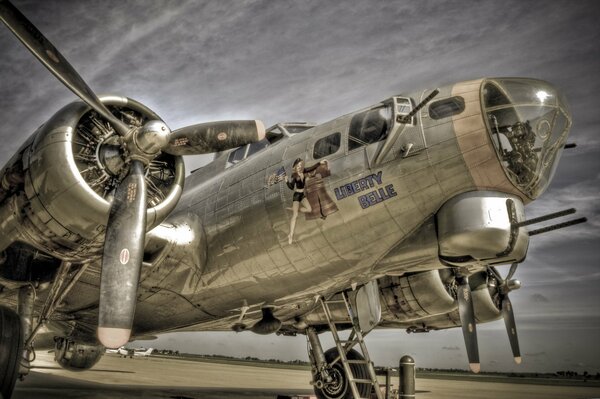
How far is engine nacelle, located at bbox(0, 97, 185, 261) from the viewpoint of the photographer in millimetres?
5504

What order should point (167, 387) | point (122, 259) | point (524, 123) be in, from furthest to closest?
point (167, 387)
point (524, 123)
point (122, 259)

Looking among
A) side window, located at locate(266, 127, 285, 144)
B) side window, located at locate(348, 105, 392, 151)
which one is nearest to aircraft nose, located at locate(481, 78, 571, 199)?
side window, located at locate(348, 105, 392, 151)

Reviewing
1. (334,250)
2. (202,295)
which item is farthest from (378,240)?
(202,295)

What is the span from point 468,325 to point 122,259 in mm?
6299

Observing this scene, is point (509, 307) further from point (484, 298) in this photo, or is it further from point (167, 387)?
point (167, 387)

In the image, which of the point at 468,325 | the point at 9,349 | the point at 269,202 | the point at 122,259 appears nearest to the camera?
the point at 122,259

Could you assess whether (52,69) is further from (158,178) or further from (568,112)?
(568,112)

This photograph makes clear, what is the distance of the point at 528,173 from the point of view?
5.68m

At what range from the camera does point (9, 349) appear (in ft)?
19.0

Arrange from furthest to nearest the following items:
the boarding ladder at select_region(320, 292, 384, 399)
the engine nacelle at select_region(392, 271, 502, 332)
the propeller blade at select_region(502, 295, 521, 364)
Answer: the engine nacelle at select_region(392, 271, 502, 332) → the propeller blade at select_region(502, 295, 521, 364) → the boarding ladder at select_region(320, 292, 384, 399)

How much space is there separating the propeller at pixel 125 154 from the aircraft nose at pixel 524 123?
116 inches

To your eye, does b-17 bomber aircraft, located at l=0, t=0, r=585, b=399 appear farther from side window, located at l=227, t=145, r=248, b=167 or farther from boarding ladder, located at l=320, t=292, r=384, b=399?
side window, located at l=227, t=145, r=248, b=167

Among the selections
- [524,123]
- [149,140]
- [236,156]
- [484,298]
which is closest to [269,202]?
[149,140]

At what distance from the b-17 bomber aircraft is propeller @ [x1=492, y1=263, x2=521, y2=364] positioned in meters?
4.34
